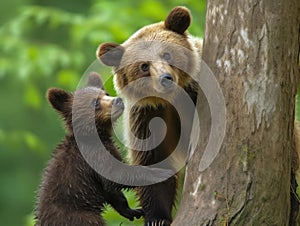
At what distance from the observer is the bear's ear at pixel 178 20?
7320 millimetres

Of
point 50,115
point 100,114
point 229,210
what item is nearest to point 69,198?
point 100,114

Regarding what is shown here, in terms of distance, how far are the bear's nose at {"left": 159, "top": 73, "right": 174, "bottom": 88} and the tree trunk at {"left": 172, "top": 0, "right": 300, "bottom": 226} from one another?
3.41ft

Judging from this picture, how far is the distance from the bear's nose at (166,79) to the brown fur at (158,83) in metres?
0.04

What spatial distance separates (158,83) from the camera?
7293 mm

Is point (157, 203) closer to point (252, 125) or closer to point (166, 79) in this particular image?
point (166, 79)

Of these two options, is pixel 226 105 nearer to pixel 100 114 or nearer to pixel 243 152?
pixel 243 152

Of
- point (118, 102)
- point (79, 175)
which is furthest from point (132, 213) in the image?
point (118, 102)

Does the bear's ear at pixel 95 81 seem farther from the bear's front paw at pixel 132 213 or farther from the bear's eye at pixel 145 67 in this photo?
the bear's front paw at pixel 132 213

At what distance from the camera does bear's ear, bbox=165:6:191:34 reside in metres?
7.32

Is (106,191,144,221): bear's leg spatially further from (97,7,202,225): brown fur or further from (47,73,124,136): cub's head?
(47,73,124,136): cub's head

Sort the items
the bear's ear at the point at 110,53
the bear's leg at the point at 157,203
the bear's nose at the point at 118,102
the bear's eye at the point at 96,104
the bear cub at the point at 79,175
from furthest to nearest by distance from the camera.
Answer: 1. the bear's ear at the point at 110,53
2. the bear's leg at the point at 157,203
3. the bear's eye at the point at 96,104
4. the bear's nose at the point at 118,102
5. the bear cub at the point at 79,175

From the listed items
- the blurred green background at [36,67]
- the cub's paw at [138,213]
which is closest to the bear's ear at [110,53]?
the cub's paw at [138,213]

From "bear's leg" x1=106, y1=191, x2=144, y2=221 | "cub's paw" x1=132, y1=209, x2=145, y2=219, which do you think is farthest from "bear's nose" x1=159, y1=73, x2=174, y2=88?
"cub's paw" x1=132, y1=209, x2=145, y2=219

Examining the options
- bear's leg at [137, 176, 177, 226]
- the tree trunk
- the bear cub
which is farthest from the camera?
bear's leg at [137, 176, 177, 226]
